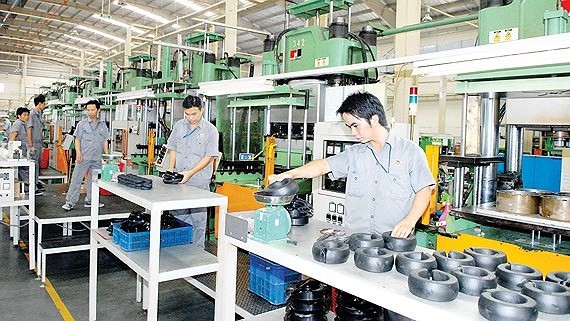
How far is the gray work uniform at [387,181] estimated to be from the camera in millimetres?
1932

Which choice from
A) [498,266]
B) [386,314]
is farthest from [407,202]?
[498,266]

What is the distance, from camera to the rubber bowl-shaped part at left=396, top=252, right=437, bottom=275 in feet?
3.90

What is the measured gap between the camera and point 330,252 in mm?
1291

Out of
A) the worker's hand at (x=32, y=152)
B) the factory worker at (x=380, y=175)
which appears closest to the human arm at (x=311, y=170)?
the factory worker at (x=380, y=175)

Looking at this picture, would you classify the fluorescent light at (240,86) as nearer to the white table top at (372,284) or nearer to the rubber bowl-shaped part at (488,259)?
the white table top at (372,284)

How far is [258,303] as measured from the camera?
2.48 meters

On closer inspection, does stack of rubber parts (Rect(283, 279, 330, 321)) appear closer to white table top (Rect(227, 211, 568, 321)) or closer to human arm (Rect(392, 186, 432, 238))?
white table top (Rect(227, 211, 568, 321))

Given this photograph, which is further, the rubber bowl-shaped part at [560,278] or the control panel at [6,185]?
the control panel at [6,185]

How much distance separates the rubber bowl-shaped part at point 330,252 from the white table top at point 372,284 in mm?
17

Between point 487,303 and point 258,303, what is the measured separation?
68.9 inches

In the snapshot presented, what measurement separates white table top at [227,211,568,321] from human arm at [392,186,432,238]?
0.47 feet

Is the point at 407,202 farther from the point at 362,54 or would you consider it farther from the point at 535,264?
the point at 362,54

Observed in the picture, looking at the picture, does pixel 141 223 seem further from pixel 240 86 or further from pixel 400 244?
pixel 400 244

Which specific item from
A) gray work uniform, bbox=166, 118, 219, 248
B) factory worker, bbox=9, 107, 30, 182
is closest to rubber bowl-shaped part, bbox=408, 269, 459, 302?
gray work uniform, bbox=166, 118, 219, 248
